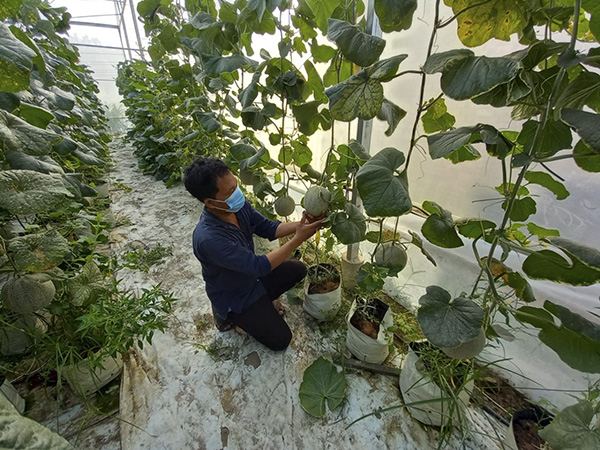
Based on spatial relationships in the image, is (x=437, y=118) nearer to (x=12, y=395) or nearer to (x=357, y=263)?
(x=357, y=263)

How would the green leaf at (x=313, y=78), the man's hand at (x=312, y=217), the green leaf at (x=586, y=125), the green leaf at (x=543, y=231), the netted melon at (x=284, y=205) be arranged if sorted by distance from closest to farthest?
the green leaf at (x=586, y=125) → the green leaf at (x=543, y=231) → the man's hand at (x=312, y=217) → the green leaf at (x=313, y=78) → the netted melon at (x=284, y=205)

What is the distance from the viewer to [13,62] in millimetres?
593

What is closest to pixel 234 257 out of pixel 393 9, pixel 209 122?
pixel 209 122

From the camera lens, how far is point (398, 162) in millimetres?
769

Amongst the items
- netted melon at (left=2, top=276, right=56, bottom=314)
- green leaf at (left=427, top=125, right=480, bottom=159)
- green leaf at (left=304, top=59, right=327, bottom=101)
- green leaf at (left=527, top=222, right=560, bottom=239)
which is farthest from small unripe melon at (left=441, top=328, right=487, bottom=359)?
netted melon at (left=2, top=276, right=56, bottom=314)

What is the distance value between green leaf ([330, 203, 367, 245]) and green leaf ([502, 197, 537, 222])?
1.50 feet

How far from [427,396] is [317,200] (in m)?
0.85

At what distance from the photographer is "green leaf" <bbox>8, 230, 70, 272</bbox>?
0.73 meters

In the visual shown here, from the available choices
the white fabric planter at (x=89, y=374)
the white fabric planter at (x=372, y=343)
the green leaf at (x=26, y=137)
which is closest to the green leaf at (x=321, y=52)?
the green leaf at (x=26, y=137)

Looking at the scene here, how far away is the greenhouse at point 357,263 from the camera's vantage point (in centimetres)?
64

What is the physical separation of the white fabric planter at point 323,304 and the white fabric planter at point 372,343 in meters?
0.17

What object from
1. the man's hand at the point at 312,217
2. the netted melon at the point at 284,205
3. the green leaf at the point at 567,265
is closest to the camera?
the green leaf at the point at 567,265

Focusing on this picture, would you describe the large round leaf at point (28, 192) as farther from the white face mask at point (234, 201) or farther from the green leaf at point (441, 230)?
the green leaf at point (441, 230)

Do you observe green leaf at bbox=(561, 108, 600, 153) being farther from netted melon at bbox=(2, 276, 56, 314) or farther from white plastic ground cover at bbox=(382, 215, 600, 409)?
netted melon at bbox=(2, 276, 56, 314)
